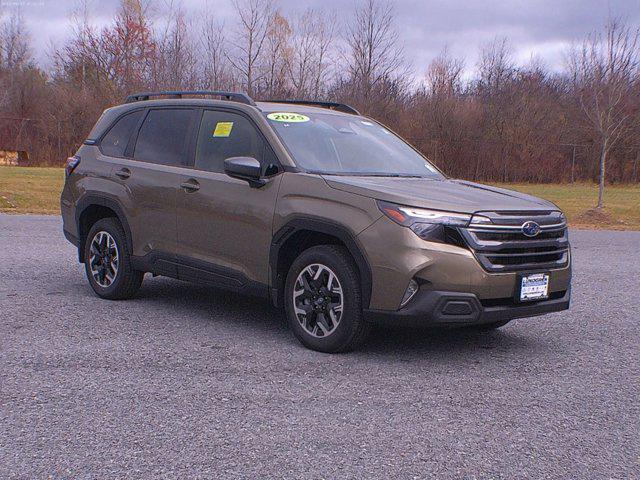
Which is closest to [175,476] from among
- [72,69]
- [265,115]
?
[265,115]

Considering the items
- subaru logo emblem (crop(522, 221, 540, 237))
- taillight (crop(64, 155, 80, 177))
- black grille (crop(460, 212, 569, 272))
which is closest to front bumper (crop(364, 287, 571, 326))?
black grille (crop(460, 212, 569, 272))

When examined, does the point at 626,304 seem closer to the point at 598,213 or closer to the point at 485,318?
the point at 485,318

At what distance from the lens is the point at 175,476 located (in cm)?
329

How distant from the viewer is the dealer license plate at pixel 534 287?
202 inches

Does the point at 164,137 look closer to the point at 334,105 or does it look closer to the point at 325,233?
the point at 334,105

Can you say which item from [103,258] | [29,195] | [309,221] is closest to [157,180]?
[103,258]

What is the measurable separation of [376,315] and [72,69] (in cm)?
4282

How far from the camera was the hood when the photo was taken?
4980mm

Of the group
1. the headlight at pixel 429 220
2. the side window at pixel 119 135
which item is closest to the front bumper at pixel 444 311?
the headlight at pixel 429 220

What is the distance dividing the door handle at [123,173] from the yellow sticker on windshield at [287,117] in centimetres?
154

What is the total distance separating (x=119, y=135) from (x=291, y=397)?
3809 mm

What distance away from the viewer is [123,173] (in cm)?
682

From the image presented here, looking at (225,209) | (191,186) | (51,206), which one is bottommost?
(51,206)

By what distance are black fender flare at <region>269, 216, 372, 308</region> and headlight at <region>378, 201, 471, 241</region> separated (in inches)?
13.3
